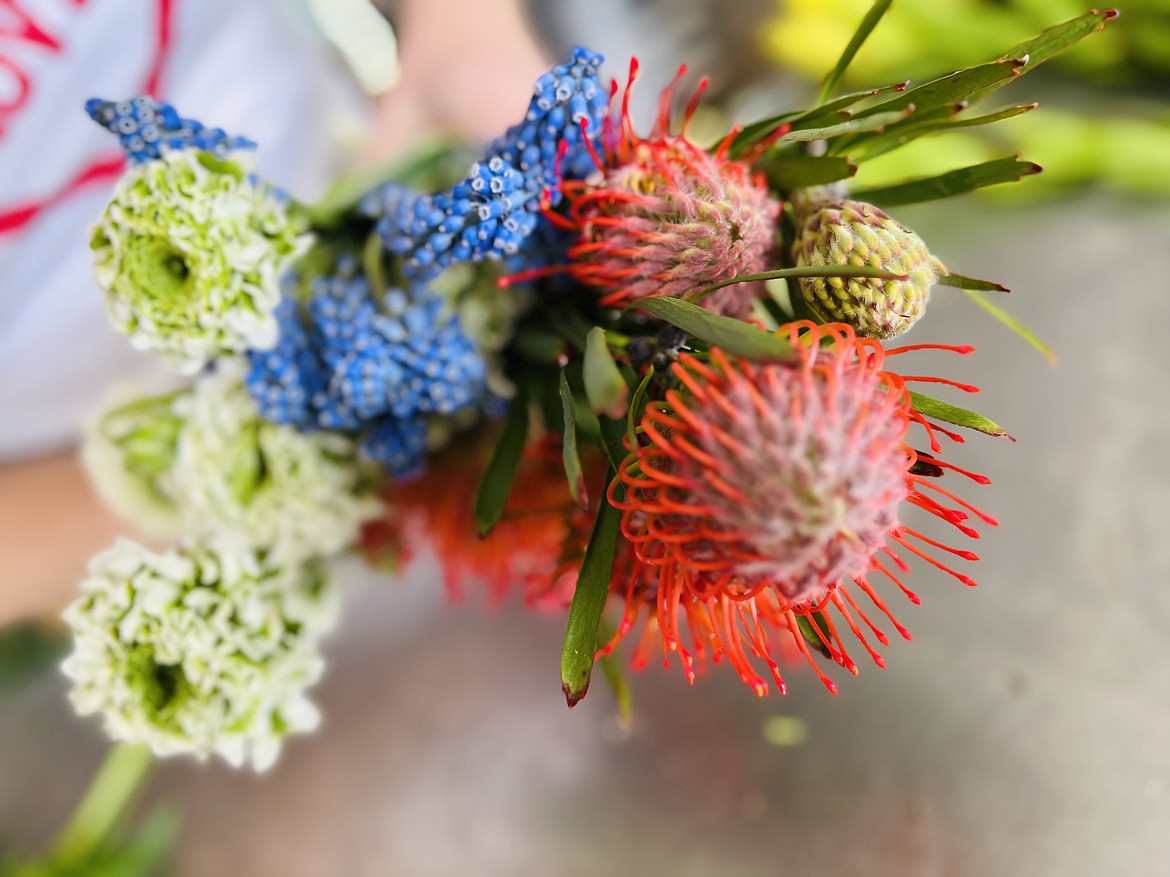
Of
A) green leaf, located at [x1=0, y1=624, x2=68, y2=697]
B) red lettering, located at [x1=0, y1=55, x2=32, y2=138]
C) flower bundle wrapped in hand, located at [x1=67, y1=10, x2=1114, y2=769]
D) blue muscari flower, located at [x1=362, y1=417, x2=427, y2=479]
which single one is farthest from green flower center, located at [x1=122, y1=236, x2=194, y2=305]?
green leaf, located at [x1=0, y1=624, x2=68, y2=697]

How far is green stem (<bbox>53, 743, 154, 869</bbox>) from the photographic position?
1.90 feet

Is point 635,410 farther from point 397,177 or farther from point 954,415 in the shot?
point 397,177

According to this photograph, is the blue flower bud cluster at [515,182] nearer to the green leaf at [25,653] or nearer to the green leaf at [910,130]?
the green leaf at [910,130]

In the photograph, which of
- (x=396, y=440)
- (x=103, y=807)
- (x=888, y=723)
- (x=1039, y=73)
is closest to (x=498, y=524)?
(x=396, y=440)

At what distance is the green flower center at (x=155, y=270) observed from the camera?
0.31 m

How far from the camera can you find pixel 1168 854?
43 cm

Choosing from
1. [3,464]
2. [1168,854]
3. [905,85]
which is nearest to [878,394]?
[905,85]

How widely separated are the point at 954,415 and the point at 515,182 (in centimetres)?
18

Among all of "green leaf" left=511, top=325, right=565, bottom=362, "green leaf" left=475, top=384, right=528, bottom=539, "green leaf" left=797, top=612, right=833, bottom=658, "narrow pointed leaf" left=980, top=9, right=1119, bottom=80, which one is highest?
"narrow pointed leaf" left=980, top=9, right=1119, bottom=80

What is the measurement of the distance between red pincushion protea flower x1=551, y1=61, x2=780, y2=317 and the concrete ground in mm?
289

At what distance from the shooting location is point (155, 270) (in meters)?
0.31

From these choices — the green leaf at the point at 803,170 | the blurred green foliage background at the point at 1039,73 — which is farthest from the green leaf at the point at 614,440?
the blurred green foliage background at the point at 1039,73

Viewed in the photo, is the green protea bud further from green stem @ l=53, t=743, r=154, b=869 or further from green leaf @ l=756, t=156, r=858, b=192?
green stem @ l=53, t=743, r=154, b=869

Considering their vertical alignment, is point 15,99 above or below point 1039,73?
above
